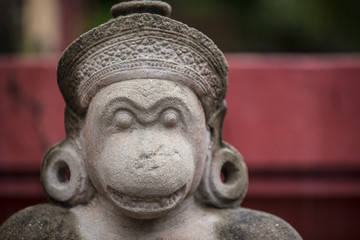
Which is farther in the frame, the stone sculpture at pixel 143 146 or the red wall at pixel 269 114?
the red wall at pixel 269 114

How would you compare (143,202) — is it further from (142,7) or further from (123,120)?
(142,7)

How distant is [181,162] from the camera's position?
1.32 meters

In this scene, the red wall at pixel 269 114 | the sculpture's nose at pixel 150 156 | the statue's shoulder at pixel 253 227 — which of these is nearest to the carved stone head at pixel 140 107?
the sculpture's nose at pixel 150 156

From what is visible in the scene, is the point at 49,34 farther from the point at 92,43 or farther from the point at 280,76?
the point at 92,43

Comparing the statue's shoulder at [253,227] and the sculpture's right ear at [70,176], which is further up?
the sculpture's right ear at [70,176]

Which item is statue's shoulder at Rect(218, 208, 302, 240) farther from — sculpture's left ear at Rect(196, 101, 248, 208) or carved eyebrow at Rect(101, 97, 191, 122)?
carved eyebrow at Rect(101, 97, 191, 122)

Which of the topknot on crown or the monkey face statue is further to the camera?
the topknot on crown

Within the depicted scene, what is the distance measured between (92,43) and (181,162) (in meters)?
0.44

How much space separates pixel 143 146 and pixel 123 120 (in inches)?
4.0

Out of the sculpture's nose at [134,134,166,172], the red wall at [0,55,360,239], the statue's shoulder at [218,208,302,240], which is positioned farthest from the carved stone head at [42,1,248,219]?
the red wall at [0,55,360,239]

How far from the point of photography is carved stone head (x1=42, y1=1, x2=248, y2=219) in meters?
1.30

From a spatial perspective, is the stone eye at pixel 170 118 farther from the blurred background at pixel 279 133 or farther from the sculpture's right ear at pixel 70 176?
the blurred background at pixel 279 133

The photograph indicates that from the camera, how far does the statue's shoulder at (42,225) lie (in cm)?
143

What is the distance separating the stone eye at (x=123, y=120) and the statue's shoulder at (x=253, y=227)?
444 mm
